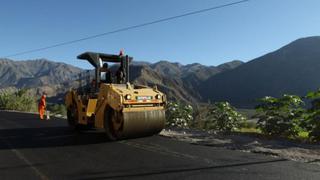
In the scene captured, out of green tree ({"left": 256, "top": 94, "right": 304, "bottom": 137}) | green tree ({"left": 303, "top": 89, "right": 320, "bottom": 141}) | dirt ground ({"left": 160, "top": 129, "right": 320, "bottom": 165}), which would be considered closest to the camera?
dirt ground ({"left": 160, "top": 129, "right": 320, "bottom": 165})

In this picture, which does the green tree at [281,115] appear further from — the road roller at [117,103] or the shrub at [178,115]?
the shrub at [178,115]

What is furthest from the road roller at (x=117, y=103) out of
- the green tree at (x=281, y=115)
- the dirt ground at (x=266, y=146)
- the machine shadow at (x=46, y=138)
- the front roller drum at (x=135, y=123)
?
the green tree at (x=281, y=115)

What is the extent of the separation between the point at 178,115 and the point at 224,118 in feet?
→ 7.22

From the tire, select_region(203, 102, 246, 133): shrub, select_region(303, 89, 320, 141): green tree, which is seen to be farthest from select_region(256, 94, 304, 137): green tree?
the tire

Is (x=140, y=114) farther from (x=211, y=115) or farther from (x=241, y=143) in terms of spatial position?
(x=211, y=115)

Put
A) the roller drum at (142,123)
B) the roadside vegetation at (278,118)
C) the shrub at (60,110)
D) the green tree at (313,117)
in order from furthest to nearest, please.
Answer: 1. the shrub at (60,110)
2. the roadside vegetation at (278,118)
3. the green tree at (313,117)
4. the roller drum at (142,123)

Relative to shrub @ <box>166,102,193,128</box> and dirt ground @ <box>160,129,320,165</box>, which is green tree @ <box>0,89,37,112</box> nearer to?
shrub @ <box>166,102,193,128</box>

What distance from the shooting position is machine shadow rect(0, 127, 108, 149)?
12.0 m

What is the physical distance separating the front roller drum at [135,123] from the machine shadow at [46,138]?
0.56 metres

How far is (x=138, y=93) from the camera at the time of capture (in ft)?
40.1

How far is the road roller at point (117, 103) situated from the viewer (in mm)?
11820

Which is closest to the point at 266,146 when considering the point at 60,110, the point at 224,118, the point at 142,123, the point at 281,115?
the point at 281,115

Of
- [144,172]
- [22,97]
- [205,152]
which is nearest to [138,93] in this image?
[205,152]

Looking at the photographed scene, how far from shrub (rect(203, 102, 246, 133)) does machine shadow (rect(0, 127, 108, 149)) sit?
536 centimetres
